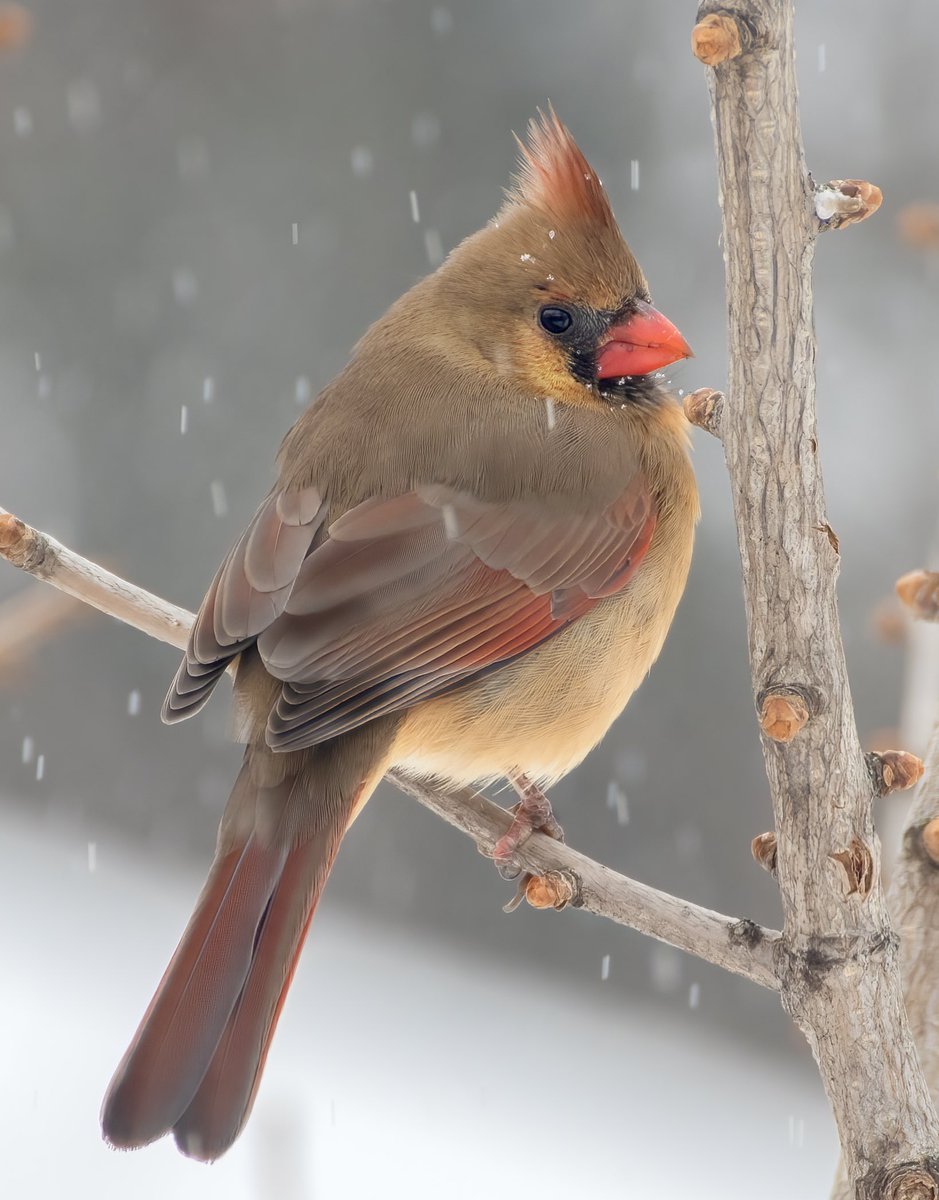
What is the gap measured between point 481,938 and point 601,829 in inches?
23.4

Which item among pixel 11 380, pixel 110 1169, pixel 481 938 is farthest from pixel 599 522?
pixel 11 380

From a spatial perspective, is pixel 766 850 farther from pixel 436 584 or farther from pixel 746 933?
pixel 436 584

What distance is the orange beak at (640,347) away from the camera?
2566 mm

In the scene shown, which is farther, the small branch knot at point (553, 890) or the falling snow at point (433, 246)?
the falling snow at point (433, 246)

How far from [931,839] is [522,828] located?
0.65 metres

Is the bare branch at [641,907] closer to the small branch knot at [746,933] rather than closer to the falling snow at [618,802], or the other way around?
the small branch knot at [746,933]

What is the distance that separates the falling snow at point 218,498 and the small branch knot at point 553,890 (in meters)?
3.41

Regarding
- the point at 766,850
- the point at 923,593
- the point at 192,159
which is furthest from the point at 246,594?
the point at 192,159

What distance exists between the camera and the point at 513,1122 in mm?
4379

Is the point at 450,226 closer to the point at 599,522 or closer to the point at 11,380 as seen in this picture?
the point at 11,380

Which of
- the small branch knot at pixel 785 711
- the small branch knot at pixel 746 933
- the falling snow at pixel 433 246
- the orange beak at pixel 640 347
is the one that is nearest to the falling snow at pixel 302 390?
the falling snow at pixel 433 246

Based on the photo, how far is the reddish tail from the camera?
1.84 m

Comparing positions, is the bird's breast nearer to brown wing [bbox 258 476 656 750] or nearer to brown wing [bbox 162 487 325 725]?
brown wing [bbox 258 476 656 750]

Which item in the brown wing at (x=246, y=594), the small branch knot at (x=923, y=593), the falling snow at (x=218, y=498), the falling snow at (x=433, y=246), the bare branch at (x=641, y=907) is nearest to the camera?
the bare branch at (x=641, y=907)
